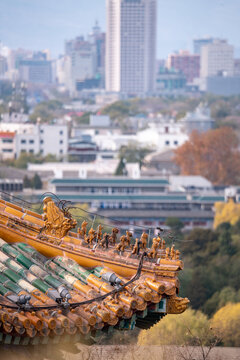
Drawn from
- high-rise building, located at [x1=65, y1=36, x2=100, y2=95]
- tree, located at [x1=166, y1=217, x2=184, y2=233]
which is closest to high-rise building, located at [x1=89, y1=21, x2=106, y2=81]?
high-rise building, located at [x1=65, y1=36, x2=100, y2=95]

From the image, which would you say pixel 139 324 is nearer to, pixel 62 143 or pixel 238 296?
pixel 238 296

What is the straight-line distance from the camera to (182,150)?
166 feet

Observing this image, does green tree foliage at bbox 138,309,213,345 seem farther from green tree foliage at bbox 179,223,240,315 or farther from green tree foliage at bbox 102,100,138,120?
green tree foliage at bbox 102,100,138,120

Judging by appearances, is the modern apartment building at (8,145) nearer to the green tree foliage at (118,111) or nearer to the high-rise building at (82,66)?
the green tree foliage at (118,111)

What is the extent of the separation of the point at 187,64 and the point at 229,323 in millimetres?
121551

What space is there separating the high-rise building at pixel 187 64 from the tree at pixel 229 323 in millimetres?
117910

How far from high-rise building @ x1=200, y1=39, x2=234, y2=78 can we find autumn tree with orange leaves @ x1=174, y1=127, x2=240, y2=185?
7474cm

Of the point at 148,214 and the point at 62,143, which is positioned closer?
the point at 148,214

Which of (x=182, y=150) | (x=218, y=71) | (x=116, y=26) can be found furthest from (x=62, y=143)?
(x=218, y=71)

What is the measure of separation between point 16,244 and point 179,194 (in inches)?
1277

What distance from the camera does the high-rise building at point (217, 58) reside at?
126375mm

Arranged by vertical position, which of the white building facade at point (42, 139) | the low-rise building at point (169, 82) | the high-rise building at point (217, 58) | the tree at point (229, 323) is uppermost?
the high-rise building at point (217, 58)

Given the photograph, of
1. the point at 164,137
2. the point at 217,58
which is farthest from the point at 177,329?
the point at 217,58

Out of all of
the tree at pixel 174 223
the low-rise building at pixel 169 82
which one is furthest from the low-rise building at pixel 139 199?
the low-rise building at pixel 169 82
